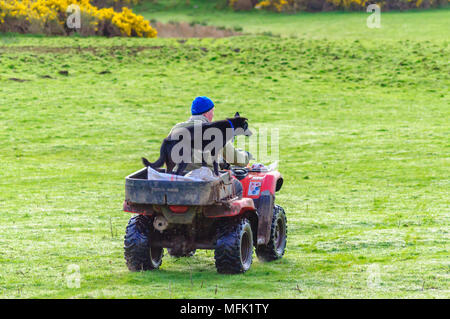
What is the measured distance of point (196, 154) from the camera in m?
9.45

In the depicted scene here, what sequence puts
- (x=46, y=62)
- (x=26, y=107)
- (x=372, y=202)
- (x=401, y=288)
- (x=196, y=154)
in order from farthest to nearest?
(x=46, y=62) → (x=26, y=107) → (x=372, y=202) → (x=196, y=154) → (x=401, y=288)

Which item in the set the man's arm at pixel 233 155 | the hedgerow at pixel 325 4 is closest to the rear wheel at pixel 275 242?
the man's arm at pixel 233 155

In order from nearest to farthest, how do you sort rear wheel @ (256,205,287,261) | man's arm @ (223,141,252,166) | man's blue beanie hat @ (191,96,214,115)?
man's blue beanie hat @ (191,96,214,115) → man's arm @ (223,141,252,166) → rear wheel @ (256,205,287,261)

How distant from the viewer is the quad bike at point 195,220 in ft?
29.6

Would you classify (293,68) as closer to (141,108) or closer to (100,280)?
(141,108)

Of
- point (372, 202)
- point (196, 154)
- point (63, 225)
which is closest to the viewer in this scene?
point (196, 154)

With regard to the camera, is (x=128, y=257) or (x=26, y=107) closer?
(x=128, y=257)

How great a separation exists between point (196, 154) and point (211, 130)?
0.33 metres

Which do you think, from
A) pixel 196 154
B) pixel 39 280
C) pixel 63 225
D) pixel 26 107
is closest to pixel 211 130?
pixel 196 154

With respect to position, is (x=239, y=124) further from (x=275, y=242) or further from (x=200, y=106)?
(x=275, y=242)

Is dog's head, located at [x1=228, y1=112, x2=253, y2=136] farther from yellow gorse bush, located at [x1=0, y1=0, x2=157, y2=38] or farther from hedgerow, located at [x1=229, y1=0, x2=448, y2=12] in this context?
hedgerow, located at [x1=229, y1=0, x2=448, y2=12]

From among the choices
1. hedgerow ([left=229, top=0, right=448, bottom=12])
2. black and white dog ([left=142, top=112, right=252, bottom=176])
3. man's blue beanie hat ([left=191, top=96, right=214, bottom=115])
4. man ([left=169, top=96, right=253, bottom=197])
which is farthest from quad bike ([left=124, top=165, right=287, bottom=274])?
hedgerow ([left=229, top=0, right=448, bottom=12])

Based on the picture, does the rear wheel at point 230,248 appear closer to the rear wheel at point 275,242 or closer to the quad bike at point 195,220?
the quad bike at point 195,220

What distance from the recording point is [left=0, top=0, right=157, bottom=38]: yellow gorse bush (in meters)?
48.8
